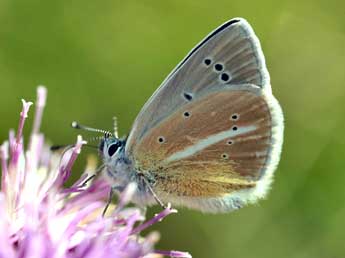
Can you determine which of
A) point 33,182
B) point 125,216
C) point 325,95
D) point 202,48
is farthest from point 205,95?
point 325,95

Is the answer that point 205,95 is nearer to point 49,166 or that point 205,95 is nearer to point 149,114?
point 149,114

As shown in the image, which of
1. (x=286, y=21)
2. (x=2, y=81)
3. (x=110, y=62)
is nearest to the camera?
(x=2, y=81)

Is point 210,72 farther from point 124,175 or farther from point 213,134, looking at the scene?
point 124,175


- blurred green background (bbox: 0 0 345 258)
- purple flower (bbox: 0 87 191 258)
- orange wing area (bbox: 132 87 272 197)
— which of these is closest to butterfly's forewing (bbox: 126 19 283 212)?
orange wing area (bbox: 132 87 272 197)

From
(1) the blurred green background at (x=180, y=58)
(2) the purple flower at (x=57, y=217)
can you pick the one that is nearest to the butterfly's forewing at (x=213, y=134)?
(2) the purple flower at (x=57, y=217)

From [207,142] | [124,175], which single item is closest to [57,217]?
[124,175]

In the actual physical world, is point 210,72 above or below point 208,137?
above

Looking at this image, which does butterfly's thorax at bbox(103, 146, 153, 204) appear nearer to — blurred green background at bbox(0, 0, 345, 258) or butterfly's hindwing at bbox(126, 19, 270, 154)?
butterfly's hindwing at bbox(126, 19, 270, 154)

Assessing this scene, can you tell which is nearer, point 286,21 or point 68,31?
point 68,31
